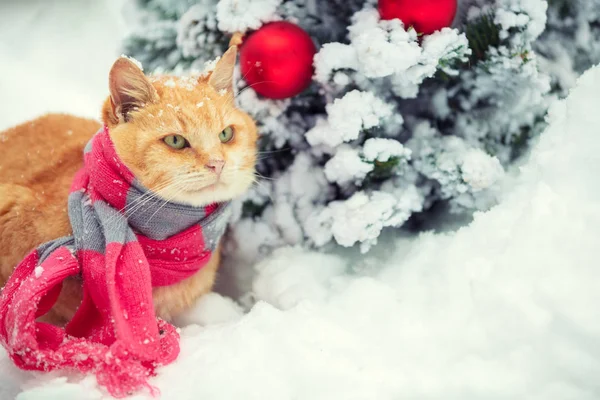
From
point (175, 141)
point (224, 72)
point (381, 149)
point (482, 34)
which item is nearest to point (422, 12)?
point (482, 34)

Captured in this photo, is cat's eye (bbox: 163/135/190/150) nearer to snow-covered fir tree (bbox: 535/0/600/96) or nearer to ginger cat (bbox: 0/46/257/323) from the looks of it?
ginger cat (bbox: 0/46/257/323)

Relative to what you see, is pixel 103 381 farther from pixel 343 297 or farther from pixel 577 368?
pixel 577 368

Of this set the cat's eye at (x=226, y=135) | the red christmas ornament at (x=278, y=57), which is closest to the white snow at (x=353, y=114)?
the red christmas ornament at (x=278, y=57)

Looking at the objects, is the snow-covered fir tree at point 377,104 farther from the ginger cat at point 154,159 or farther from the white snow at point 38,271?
the white snow at point 38,271

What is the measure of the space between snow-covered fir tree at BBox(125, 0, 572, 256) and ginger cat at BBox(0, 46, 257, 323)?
18cm

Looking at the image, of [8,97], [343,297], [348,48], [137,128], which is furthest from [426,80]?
[8,97]

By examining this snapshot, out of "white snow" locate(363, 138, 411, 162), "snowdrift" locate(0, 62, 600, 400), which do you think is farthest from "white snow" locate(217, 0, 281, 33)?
"snowdrift" locate(0, 62, 600, 400)

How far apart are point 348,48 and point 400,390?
658 millimetres

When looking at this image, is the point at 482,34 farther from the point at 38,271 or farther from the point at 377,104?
the point at 38,271

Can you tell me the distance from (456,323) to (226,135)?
55cm

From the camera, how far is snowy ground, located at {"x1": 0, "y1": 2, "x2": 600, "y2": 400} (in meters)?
0.73

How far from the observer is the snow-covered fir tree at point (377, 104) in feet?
3.23

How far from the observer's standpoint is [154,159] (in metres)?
0.86

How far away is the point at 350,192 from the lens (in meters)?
1.16
